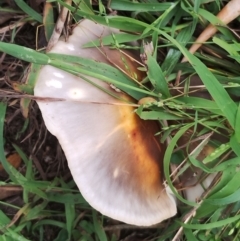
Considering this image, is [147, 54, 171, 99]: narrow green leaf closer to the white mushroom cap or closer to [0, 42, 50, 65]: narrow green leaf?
the white mushroom cap

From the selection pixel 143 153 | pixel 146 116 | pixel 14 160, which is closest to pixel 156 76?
pixel 146 116

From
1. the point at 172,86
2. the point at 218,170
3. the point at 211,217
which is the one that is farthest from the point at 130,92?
the point at 211,217

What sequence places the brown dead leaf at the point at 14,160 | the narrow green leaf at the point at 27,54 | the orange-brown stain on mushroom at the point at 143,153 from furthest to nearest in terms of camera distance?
the brown dead leaf at the point at 14,160, the orange-brown stain on mushroom at the point at 143,153, the narrow green leaf at the point at 27,54

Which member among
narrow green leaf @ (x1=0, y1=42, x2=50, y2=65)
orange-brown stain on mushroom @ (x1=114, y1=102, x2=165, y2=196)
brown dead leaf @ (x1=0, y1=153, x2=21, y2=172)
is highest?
narrow green leaf @ (x1=0, y1=42, x2=50, y2=65)

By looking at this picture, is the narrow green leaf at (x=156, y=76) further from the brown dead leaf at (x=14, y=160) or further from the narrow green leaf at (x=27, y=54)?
the brown dead leaf at (x=14, y=160)

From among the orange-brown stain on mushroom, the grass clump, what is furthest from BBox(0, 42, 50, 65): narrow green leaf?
the orange-brown stain on mushroom

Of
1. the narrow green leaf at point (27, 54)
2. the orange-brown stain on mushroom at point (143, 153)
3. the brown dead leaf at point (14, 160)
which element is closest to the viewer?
the narrow green leaf at point (27, 54)

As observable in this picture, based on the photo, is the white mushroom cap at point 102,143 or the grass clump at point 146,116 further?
the grass clump at point 146,116

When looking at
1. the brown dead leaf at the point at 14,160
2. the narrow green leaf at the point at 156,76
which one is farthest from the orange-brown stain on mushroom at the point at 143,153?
the brown dead leaf at the point at 14,160
